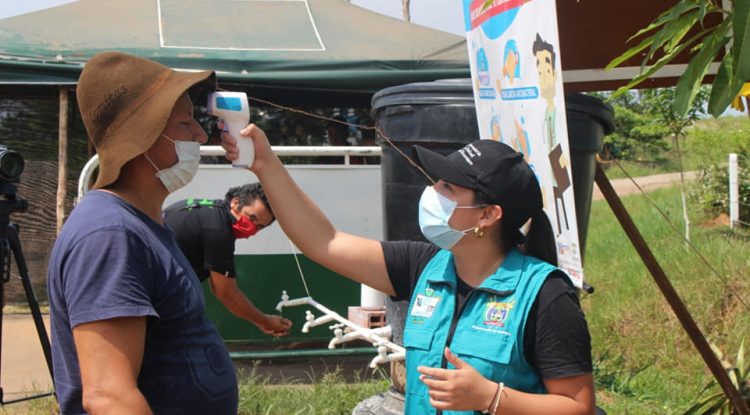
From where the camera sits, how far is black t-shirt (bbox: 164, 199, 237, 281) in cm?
416

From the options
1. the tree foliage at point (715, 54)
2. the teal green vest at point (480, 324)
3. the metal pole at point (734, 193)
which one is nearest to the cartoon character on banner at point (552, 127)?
the teal green vest at point (480, 324)

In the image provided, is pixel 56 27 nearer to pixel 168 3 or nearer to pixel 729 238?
pixel 168 3

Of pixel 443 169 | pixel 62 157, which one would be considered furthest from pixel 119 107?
pixel 62 157

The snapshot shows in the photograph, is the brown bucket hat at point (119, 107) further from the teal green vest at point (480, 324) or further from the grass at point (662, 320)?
the grass at point (662, 320)

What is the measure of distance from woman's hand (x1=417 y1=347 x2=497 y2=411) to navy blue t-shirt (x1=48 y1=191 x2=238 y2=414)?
1.64 feet

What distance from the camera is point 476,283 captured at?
228 cm

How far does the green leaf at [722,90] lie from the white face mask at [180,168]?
118 centimetres

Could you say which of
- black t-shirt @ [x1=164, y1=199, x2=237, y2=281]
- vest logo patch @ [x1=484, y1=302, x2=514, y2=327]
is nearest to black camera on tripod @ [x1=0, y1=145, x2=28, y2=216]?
black t-shirt @ [x1=164, y1=199, x2=237, y2=281]

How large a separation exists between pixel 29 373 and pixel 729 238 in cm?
675

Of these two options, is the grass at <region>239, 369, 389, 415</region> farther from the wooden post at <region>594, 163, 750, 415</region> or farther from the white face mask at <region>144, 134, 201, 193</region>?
the white face mask at <region>144, 134, 201, 193</region>

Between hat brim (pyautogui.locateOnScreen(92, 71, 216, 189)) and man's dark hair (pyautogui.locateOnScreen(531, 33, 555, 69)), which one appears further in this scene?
man's dark hair (pyautogui.locateOnScreen(531, 33, 555, 69))

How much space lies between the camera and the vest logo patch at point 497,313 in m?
2.11

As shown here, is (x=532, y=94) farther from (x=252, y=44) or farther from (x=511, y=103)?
(x=252, y=44)

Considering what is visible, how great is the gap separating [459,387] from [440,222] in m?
0.51
